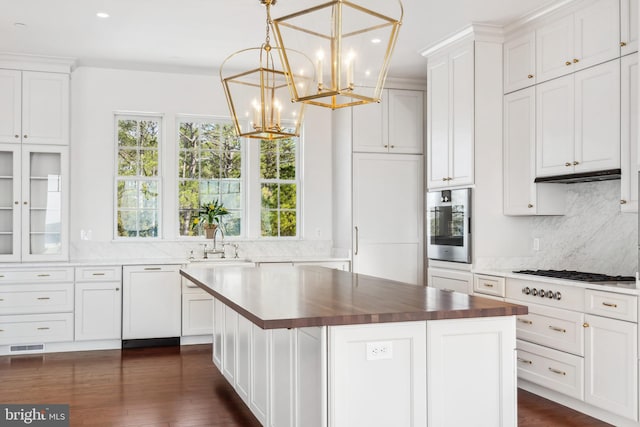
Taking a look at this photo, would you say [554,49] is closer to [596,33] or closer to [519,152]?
[596,33]

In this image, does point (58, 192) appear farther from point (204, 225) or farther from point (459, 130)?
point (459, 130)

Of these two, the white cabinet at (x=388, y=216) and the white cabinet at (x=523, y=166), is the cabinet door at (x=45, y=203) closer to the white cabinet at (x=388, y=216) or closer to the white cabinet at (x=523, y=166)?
the white cabinet at (x=388, y=216)

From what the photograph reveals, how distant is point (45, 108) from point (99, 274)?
1.77 meters

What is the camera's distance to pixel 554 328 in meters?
4.15

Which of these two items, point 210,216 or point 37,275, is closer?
point 37,275

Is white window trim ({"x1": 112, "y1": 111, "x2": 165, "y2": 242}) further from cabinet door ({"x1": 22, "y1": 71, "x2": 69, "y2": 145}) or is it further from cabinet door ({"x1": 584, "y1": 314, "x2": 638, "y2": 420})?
cabinet door ({"x1": 584, "y1": 314, "x2": 638, "y2": 420})

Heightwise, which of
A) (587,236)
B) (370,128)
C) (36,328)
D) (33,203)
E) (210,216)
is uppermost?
(370,128)

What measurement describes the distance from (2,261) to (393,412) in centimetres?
480

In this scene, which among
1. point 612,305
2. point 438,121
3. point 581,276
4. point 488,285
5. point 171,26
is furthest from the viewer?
point 438,121

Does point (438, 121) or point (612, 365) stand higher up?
point (438, 121)

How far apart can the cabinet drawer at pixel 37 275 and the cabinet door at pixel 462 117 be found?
3.78m

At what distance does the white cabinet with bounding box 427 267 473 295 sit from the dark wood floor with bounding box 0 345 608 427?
1046 mm

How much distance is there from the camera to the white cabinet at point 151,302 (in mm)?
5957

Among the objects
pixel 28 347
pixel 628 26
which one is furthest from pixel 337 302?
pixel 28 347
